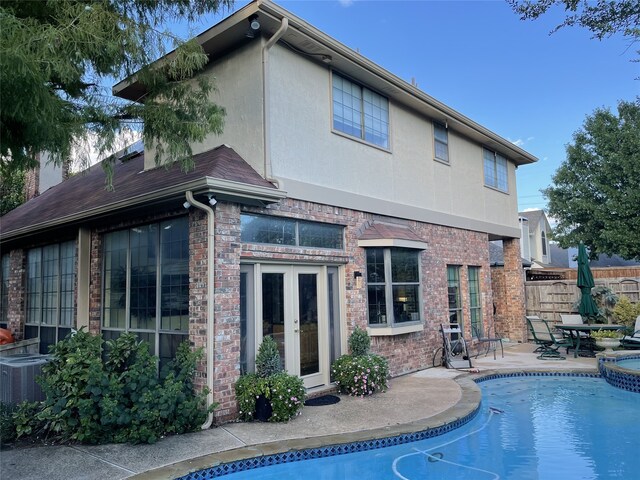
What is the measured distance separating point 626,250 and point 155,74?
20.1 meters

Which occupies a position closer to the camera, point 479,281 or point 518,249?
point 479,281

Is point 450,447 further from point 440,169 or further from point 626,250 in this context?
point 626,250

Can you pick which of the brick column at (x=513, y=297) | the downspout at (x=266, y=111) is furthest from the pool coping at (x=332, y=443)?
A: the brick column at (x=513, y=297)

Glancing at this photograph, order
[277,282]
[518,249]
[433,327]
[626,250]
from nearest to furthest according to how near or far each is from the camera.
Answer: [277,282] < [433,327] < [518,249] < [626,250]

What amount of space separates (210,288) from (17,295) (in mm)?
7148

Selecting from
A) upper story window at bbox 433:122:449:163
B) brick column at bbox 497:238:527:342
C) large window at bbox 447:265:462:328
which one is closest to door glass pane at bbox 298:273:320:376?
large window at bbox 447:265:462:328

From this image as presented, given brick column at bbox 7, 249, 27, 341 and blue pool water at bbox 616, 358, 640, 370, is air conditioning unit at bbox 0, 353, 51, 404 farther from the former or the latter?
blue pool water at bbox 616, 358, 640, 370

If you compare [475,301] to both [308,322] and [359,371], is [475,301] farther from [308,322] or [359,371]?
[308,322]

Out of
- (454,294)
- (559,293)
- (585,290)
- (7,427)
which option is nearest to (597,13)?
(454,294)

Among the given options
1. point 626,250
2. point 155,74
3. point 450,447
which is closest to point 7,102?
point 155,74

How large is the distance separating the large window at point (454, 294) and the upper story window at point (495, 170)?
10.5ft

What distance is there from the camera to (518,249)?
14938 mm

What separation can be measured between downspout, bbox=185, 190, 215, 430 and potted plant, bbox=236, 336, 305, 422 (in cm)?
45

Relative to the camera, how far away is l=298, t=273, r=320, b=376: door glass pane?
7668 mm
